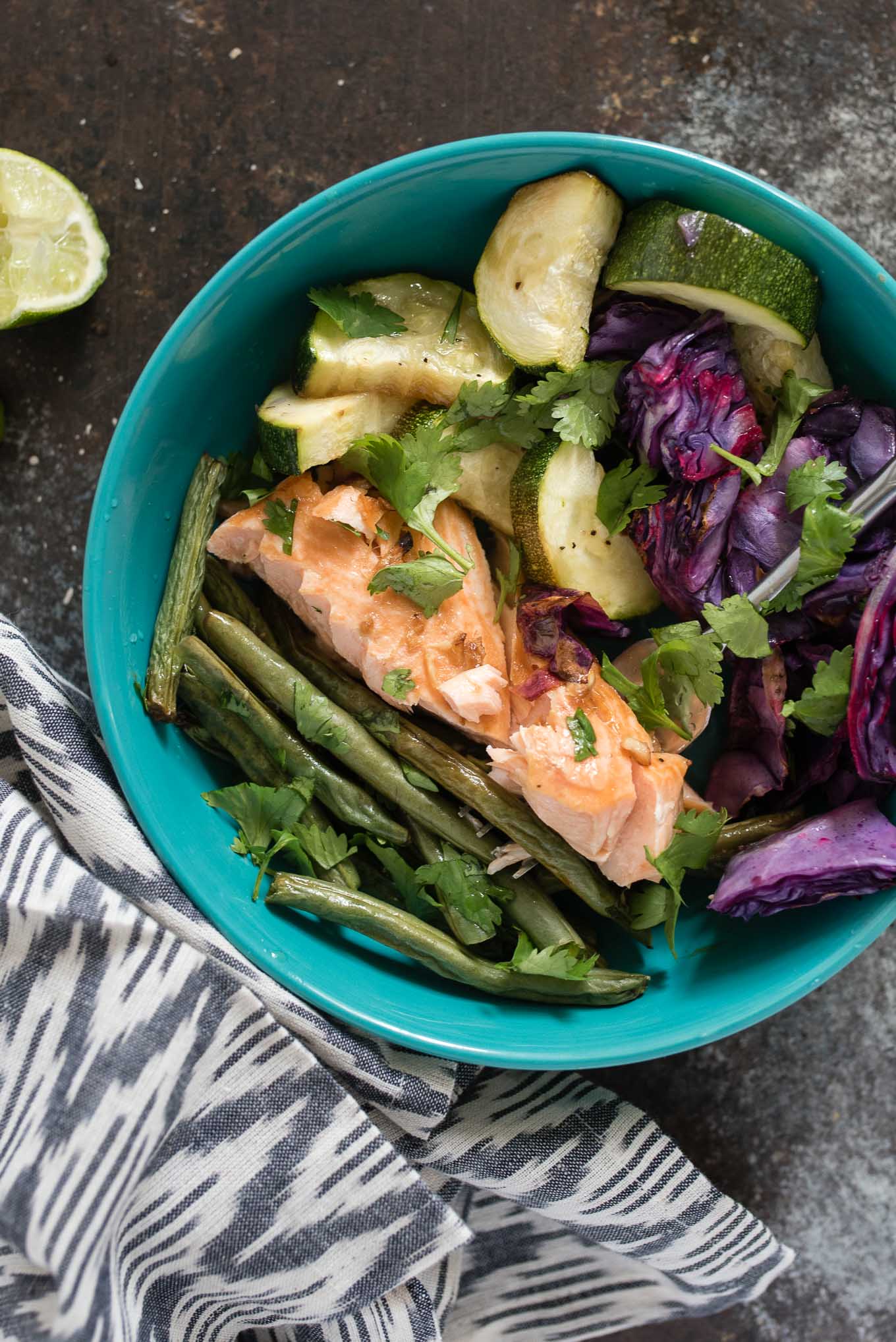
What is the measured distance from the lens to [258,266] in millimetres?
2037

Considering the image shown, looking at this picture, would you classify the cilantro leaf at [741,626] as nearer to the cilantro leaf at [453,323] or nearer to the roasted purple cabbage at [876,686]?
the roasted purple cabbage at [876,686]

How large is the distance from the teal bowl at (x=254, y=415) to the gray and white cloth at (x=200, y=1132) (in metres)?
0.12

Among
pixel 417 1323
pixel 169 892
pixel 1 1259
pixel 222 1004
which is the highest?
pixel 169 892

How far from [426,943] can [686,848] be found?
539mm

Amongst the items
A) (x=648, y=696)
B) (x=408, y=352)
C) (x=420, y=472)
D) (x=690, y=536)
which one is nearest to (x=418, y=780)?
(x=648, y=696)

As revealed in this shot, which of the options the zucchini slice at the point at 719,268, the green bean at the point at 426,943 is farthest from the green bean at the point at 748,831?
the zucchini slice at the point at 719,268

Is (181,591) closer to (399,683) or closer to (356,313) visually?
(399,683)

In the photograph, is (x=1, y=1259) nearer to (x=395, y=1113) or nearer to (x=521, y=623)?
(x=395, y=1113)

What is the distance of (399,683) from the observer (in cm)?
208

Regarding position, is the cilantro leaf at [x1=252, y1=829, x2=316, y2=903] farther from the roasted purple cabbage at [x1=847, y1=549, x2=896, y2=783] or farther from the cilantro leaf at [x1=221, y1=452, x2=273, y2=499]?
the roasted purple cabbage at [x1=847, y1=549, x2=896, y2=783]

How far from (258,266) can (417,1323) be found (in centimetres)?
218

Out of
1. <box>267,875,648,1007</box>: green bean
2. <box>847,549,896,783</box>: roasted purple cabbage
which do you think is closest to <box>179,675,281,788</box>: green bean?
<box>267,875,648,1007</box>: green bean

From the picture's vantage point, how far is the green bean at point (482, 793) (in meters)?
2.17

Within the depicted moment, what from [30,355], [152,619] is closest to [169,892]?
[152,619]
